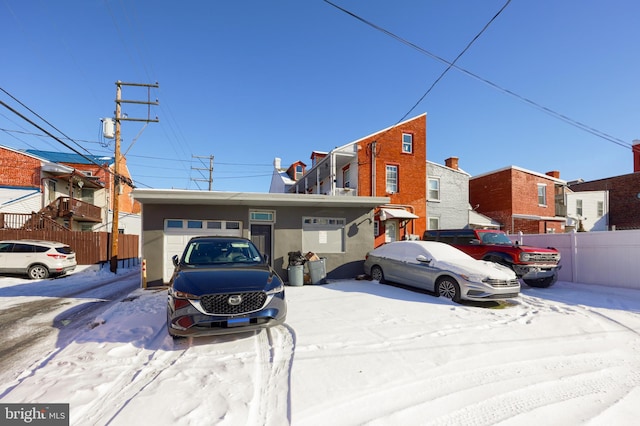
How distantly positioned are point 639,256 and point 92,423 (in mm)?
13384

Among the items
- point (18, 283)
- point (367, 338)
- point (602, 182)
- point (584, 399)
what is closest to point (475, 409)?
point (584, 399)

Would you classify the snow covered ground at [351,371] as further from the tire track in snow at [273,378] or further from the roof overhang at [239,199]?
the roof overhang at [239,199]

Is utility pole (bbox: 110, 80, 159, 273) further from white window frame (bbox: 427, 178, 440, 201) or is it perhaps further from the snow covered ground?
white window frame (bbox: 427, 178, 440, 201)

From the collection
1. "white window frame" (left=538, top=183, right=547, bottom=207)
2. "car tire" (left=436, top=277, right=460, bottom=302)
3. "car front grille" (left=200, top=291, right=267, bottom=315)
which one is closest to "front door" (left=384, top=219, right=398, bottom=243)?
"car tire" (left=436, top=277, right=460, bottom=302)

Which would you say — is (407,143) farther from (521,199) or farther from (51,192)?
(51,192)

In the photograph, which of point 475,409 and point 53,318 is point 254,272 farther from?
point 53,318

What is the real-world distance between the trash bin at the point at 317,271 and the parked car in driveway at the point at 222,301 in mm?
4952

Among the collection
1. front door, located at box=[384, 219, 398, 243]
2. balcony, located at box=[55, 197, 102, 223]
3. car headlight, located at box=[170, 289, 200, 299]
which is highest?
balcony, located at box=[55, 197, 102, 223]

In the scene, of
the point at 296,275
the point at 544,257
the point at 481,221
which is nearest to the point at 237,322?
the point at 296,275

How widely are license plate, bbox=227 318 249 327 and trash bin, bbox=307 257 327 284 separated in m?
5.80

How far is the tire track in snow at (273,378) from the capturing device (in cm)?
263

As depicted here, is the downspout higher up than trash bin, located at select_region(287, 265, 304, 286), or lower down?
higher up

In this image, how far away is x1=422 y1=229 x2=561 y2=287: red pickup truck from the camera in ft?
28.8

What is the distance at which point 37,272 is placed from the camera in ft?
37.8
